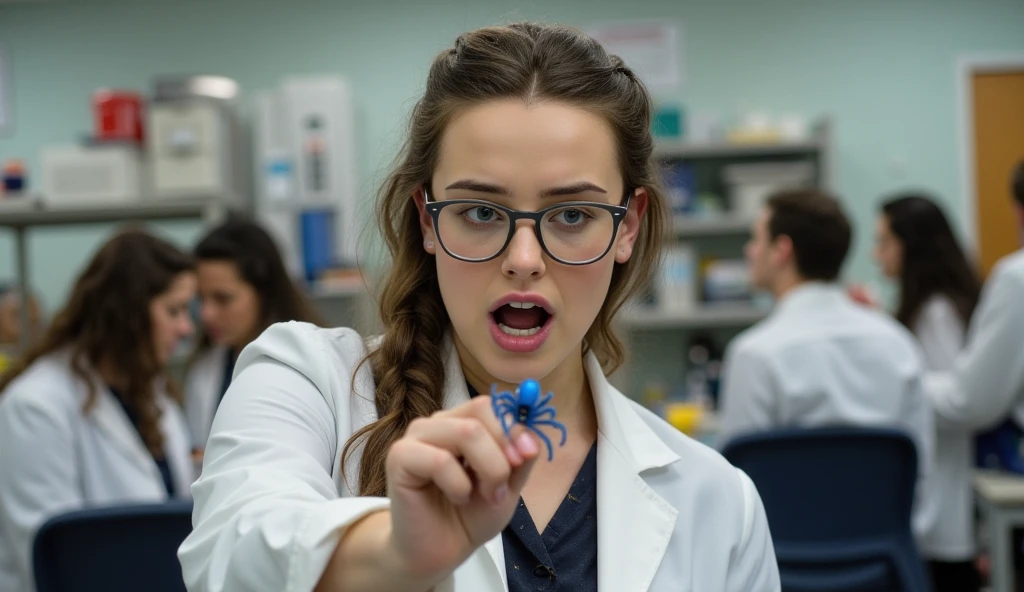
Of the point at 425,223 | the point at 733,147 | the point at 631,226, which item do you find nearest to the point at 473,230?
the point at 425,223

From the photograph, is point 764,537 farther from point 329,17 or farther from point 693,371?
point 329,17

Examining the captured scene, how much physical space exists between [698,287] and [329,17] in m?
2.48

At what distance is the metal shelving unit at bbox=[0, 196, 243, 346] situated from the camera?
11.1 feet

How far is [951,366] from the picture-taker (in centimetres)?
354

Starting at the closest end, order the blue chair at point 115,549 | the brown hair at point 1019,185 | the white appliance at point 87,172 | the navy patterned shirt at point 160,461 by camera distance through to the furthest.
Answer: the blue chair at point 115,549 < the navy patterned shirt at point 160,461 < the brown hair at point 1019,185 < the white appliance at point 87,172

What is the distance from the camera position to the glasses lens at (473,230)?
1.00 meters

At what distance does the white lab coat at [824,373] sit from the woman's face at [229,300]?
145cm

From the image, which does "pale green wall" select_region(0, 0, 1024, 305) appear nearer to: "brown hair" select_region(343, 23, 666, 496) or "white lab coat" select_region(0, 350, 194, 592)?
"white lab coat" select_region(0, 350, 194, 592)

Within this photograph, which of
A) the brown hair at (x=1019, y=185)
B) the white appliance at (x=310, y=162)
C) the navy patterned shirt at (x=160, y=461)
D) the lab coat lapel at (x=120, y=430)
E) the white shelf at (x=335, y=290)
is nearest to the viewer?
the lab coat lapel at (x=120, y=430)

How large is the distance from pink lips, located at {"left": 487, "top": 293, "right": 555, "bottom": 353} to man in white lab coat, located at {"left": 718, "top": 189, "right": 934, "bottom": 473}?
1813 millimetres

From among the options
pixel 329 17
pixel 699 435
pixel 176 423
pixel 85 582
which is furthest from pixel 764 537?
pixel 329 17

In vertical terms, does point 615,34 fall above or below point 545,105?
above

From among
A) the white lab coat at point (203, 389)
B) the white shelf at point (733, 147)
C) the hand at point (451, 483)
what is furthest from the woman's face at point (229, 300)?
the white shelf at point (733, 147)

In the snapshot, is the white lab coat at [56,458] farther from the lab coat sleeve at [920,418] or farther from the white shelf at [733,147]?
the white shelf at [733,147]
